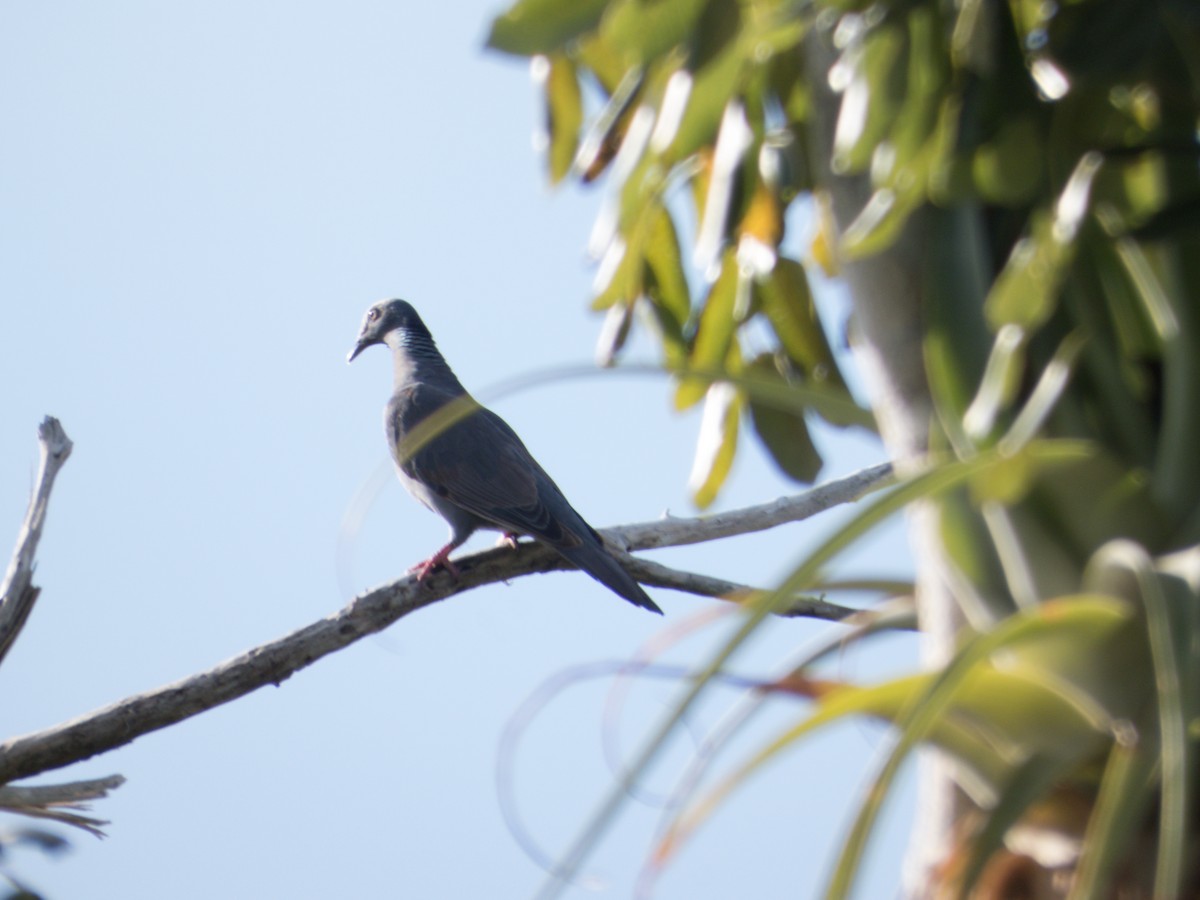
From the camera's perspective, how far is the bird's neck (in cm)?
514

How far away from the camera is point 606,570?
3.55 m

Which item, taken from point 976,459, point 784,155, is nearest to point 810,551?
point 976,459

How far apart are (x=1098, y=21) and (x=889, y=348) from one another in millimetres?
342

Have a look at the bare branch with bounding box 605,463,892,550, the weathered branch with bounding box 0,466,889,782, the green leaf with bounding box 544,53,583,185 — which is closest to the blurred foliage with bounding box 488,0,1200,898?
the green leaf with bounding box 544,53,583,185

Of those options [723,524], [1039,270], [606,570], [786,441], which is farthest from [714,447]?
[606,570]

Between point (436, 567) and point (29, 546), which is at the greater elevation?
point (436, 567)

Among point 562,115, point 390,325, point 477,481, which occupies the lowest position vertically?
point 562,115

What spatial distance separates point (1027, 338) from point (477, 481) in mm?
3349

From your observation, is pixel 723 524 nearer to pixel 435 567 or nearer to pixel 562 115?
pixel 435 567

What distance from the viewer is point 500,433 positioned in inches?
179

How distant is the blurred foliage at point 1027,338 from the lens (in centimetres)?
83

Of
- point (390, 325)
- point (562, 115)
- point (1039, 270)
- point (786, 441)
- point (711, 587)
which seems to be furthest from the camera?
point (390, 325)

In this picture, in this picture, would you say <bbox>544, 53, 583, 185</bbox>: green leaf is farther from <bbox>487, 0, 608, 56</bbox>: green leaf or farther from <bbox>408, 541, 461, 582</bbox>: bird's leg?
<bbox>408, 541, 461, 582</bbox>: bird's leg

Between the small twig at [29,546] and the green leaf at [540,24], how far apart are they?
2165 mm
